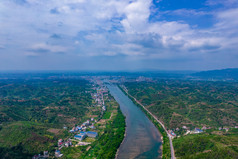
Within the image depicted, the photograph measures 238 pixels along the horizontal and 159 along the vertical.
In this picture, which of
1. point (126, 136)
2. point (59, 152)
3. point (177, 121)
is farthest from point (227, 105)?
point (59, 152)

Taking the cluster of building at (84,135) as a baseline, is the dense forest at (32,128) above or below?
above

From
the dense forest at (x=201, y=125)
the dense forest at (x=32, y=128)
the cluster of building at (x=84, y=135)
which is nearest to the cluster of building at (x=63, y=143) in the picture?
the dense forest at (x=32, y=128)

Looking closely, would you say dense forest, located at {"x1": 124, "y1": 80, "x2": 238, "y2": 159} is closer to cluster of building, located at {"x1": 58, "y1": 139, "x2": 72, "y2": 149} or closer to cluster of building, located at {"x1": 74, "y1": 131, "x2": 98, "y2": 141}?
cluster of building, located at {"x1": 74, "y1": 131, "x2": 98, "y2": 141}

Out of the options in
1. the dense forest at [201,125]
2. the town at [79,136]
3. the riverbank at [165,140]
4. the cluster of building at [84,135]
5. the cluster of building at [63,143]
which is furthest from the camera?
the cluster of building at [84,135]

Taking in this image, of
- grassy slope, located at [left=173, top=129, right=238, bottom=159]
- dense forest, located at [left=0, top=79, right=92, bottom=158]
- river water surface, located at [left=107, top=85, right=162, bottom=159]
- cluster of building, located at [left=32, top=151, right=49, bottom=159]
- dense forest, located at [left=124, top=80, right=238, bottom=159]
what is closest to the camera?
grassy slope, located at [left=173, top=129, right=238, bottom=159]

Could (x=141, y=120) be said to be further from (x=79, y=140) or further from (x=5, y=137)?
(x=5, y=137)

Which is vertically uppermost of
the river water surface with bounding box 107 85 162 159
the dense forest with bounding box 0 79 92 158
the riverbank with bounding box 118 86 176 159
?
the dense forest with bounding box 0 79 92 158

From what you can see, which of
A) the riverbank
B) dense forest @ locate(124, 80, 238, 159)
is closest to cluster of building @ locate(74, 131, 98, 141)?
the riverbank

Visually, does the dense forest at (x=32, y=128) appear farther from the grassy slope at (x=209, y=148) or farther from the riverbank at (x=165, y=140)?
the grassy slope at (x=209, y=148)

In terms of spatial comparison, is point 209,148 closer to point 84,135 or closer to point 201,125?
point 201,125

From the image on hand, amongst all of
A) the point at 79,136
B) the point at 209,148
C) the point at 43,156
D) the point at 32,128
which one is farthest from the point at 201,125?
the point at 32,128

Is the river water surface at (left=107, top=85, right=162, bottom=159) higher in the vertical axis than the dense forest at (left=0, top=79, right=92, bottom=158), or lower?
lower
